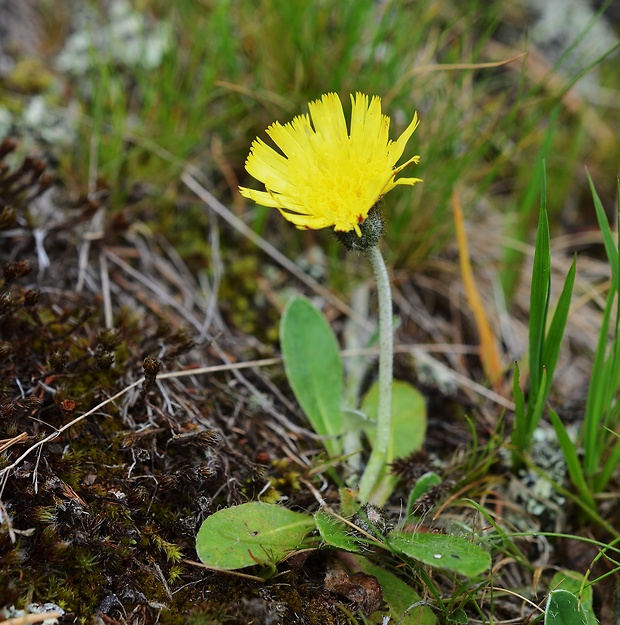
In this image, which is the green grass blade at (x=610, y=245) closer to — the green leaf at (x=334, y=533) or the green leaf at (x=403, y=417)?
the green leaf at (x=403, y=417)

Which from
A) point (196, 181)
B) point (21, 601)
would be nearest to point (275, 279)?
point (196, 181)

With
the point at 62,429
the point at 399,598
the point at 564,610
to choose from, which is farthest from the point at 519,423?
the point at 62,429

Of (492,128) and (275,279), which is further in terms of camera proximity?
(275,279)

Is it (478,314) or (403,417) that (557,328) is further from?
(478,314)

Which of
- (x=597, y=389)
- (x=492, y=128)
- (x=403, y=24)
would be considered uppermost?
(x=403, y=24)

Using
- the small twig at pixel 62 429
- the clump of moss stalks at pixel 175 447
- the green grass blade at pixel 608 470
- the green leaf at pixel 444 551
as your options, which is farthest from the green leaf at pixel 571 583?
the small twig at pixel 62 429

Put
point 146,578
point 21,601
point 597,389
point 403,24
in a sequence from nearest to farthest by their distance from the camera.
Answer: point 21,601
point 146,578
point 597,389
point 403,24

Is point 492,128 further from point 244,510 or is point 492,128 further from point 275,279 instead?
point 244,510

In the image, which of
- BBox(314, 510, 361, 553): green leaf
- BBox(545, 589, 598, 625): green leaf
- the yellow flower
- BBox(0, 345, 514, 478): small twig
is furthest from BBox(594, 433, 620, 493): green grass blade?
the yellow flower
